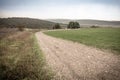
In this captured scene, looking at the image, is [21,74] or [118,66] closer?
[21,74]

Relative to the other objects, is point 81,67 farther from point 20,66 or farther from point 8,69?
point 8,69

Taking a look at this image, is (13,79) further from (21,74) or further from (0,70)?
(0,70)

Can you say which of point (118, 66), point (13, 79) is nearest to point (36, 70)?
point (13, 79)

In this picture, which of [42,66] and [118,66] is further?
[42,66]

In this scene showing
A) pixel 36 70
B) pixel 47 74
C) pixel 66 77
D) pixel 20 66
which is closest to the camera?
pixel 66 77

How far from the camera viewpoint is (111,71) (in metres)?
9.49

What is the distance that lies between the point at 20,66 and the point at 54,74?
309cm

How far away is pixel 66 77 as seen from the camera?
28.9 ft

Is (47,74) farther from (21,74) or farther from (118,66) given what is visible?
(118,66)

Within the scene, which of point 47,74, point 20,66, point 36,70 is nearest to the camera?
point 47,74

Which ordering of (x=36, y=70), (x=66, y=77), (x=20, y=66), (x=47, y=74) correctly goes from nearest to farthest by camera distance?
(x=66, y=77)
(x=47, y=74)
(x=36, y=70)
(x=20, y=66)

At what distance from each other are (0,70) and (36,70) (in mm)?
2570

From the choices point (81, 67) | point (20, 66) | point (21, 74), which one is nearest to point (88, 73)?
point (81, 67)

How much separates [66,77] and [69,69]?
150 cm
